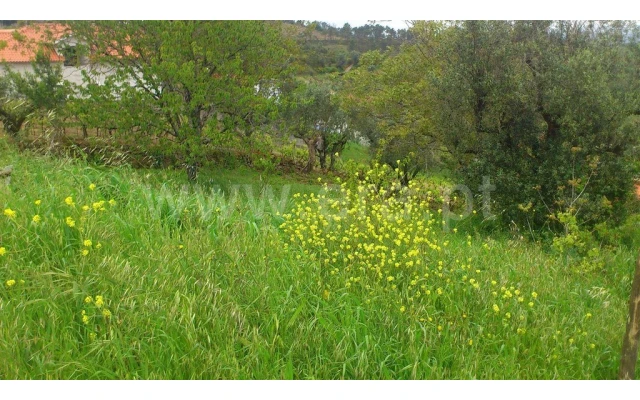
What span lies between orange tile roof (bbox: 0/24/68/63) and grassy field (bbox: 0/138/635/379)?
15.6ft

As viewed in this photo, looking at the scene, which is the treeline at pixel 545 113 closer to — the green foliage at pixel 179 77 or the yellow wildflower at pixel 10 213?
the green foliage at pixel 179 77

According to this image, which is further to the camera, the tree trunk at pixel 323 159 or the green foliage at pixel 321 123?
the tree trunk at pixel 323 159

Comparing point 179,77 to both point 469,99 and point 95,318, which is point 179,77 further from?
point 95,318

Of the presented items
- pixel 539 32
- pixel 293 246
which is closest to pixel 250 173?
pixel 539 32

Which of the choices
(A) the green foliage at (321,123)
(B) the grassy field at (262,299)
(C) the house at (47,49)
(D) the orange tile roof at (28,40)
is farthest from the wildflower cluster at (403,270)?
(A) the green foliage at (321,123)

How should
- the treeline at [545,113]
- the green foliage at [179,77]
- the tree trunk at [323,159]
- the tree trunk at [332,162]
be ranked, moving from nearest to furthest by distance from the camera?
the treeline at [545,113] < the green foliage at [179,77] < the tree trunk at [323,159] < the tree trunk at [332,162]

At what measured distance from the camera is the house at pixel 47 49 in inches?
366

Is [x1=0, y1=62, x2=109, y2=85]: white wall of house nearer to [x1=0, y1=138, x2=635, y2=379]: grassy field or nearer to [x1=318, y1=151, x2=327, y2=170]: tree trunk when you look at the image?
[x1=0, y1=138, x2=635, y2=379]: grassy field

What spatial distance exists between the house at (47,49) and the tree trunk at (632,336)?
8.30 m

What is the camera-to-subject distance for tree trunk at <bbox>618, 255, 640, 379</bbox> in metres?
3.57

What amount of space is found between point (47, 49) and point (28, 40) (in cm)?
32

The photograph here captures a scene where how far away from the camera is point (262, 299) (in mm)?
4059

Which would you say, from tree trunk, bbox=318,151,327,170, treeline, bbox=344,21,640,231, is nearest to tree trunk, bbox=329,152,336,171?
tree trunk, bbox=318,151,327,170

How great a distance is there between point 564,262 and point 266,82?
242 inches
